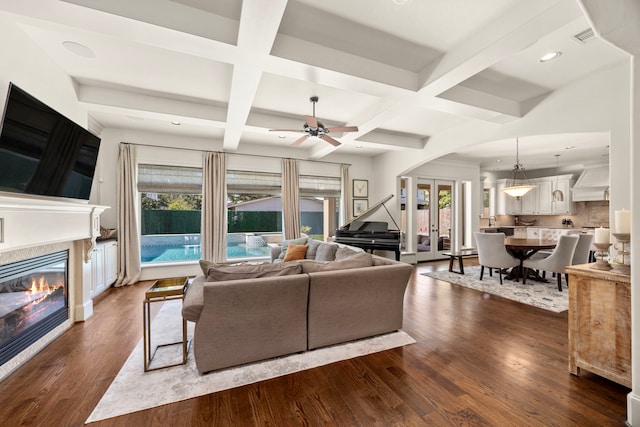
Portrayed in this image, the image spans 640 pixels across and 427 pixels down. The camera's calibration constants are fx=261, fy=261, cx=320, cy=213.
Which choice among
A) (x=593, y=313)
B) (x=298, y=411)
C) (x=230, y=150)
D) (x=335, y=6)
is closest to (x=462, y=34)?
(x=335, y=6)

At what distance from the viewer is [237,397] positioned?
6.27 ft

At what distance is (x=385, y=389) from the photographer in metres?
2.01

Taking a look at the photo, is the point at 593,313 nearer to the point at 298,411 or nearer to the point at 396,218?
the point at 298,411

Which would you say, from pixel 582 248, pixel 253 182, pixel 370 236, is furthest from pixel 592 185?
pixel 253 182

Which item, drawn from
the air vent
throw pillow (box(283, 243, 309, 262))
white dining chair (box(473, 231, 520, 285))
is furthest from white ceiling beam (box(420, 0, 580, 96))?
white dining chair (box(473, 231, 520, 285))

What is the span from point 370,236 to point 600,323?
3929 mm

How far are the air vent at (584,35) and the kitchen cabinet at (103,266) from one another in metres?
6.17

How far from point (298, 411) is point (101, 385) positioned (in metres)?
1.59

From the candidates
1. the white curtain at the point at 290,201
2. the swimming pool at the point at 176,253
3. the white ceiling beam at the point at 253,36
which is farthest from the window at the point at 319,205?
the white ceiling beam at the point at 253,36

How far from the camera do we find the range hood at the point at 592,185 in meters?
7.06

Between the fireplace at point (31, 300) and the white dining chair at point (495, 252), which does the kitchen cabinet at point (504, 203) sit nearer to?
the white dining chair at point (495, 252)

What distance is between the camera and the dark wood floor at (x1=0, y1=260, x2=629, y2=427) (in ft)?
5.64

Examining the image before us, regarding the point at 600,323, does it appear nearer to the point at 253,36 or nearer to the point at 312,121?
the point at 312,121

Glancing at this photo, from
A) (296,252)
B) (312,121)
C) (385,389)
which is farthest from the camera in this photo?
(296,252)
